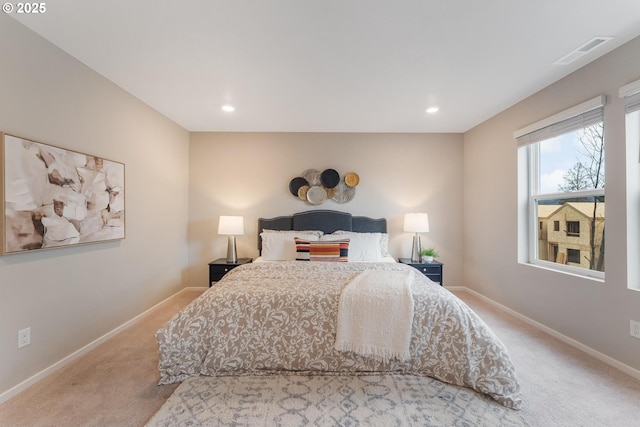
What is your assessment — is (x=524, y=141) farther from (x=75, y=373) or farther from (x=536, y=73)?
(x=75, y=373)

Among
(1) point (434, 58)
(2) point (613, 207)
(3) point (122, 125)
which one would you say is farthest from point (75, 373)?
(2) point (613, 207)

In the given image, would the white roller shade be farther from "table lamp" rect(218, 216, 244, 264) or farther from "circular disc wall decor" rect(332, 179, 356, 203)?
"table lamp" rect(218, 216, 244, 264)

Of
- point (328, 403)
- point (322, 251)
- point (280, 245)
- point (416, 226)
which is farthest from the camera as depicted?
point (416, 226)

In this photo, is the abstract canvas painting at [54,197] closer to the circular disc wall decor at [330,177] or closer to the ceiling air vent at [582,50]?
the circular disc wall decor at [330,177]

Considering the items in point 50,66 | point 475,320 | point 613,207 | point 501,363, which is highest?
point 50,66

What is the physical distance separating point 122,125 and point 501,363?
3905 millimetres

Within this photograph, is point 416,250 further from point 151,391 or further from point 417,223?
point 151,391

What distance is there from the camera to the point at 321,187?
4.25m

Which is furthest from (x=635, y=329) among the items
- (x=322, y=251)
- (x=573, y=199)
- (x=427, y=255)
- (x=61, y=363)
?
(x=61, y=363)

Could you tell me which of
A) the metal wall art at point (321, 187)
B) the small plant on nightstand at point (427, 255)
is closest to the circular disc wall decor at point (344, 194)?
the metal wall art at point (321, 187)

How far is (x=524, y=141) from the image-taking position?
3.10m

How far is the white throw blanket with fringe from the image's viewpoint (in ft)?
6.23

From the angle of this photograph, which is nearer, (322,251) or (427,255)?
(322,251)

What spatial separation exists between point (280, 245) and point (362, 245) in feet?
3.59
